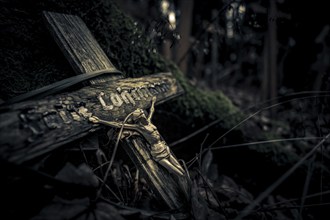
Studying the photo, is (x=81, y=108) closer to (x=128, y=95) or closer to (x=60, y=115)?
(x=60, y=115)

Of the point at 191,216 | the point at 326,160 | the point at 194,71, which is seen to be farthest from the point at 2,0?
the point at 194,71

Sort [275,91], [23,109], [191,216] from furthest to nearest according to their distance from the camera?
1. [275,91]
2. [191,216]
3. [23,109]

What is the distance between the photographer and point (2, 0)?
1167 millimetres

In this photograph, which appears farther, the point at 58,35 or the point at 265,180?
the point at 265,180

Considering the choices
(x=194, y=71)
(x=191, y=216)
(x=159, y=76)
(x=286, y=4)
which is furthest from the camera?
(x=194, y=71)

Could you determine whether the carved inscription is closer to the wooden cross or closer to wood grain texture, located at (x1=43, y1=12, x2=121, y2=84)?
the wooden cross

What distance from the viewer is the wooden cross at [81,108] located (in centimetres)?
68

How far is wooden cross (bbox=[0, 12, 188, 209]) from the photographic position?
2.22ft

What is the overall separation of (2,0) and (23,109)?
84cm

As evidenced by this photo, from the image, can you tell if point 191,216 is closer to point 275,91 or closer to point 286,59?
point 275,91

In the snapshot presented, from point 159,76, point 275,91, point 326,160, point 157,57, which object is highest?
point 157,57

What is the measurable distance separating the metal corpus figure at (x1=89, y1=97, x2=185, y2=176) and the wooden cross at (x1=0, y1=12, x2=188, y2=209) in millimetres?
24

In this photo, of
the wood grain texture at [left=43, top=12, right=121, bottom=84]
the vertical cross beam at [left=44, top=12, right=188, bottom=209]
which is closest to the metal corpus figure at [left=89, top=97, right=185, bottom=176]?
the vertical cross beam at [left=44, top=12, right=188, bottom=209]

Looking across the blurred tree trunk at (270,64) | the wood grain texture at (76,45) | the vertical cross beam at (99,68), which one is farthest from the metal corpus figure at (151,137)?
the blurred tree trunk at (270,64)
